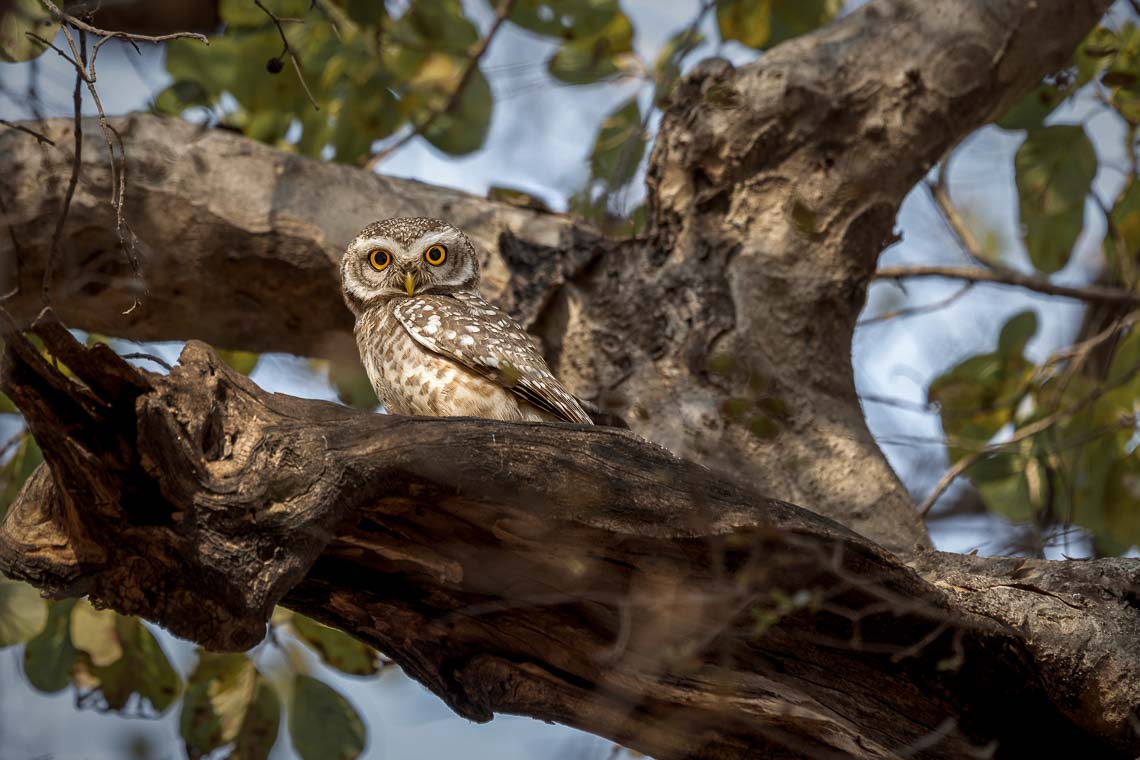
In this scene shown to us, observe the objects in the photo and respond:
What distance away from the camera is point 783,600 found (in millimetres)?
2461

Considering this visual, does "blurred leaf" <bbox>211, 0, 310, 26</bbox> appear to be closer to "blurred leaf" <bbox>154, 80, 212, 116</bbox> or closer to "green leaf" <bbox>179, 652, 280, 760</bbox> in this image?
"blurred leaf" <bbox>154, 80, 212, 116</bbox>

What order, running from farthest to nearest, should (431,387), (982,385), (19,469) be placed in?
(982,385)
(19,469)
(431,387)

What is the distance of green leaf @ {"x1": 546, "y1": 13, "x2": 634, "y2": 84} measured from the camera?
217 inches

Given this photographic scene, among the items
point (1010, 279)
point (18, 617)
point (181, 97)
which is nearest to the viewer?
point (18, 617)

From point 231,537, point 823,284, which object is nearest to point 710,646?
point 231,537

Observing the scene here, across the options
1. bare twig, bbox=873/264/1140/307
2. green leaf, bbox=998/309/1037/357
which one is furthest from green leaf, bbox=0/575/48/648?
green leaf, bbox=998/309/1037/357

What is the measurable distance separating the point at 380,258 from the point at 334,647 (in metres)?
1.61

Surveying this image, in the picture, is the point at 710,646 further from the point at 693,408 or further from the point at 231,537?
the point at 693,408

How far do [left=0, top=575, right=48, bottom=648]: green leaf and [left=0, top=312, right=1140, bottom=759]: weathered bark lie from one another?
5.75 ft

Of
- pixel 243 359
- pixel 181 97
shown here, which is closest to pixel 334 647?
pixel 243 359

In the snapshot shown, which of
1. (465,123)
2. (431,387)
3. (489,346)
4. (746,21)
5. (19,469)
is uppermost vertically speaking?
(746,21)

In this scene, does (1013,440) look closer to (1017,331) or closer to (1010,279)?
(1017,331)

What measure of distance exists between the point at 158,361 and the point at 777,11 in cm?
421

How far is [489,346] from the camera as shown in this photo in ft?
13.5
